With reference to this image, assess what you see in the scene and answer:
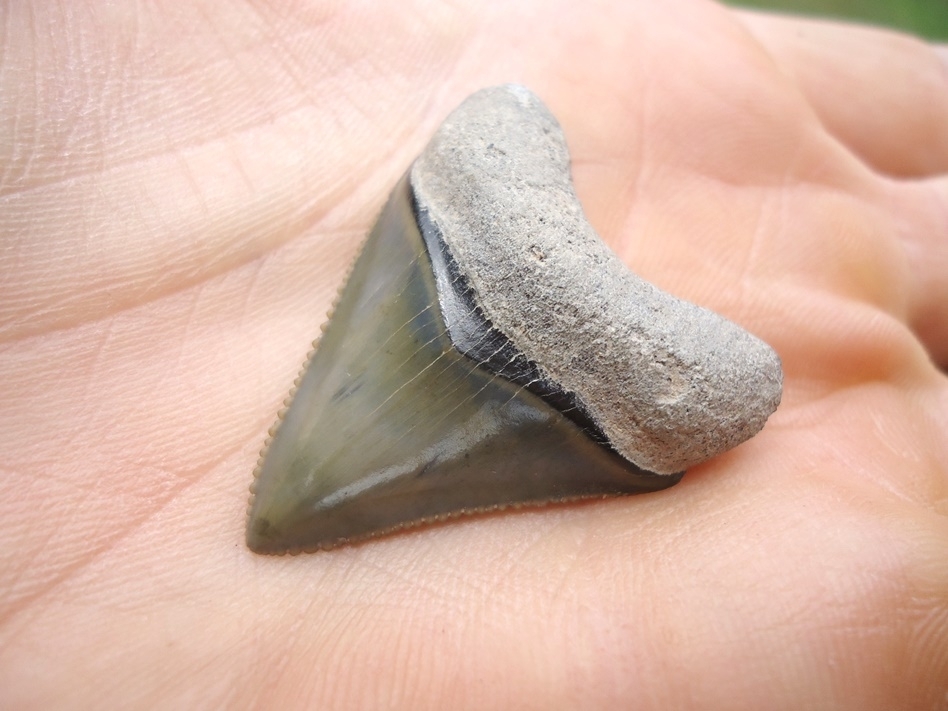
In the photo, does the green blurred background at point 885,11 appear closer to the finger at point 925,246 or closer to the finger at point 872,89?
the finger at point 872,89

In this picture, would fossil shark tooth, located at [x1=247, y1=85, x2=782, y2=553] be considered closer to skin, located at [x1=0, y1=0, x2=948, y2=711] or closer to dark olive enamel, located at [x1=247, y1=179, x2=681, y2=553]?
dark olive enamel, located at [x1=247, y1=179, x2=681, y2=553]

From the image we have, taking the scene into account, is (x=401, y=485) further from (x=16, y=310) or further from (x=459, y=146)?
(x=16, y=310)

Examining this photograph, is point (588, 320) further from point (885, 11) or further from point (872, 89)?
point (885, 11)

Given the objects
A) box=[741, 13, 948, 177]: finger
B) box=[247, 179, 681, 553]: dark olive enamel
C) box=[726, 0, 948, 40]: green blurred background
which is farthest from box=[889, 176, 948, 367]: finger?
box=[726, 0, 948, 40]: green blurred background

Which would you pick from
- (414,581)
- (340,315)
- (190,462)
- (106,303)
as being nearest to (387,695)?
(414,581)

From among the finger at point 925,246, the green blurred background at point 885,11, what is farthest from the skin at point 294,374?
the green blurred background at point 885,11

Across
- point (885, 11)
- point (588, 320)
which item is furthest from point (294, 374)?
point (885, 11)
